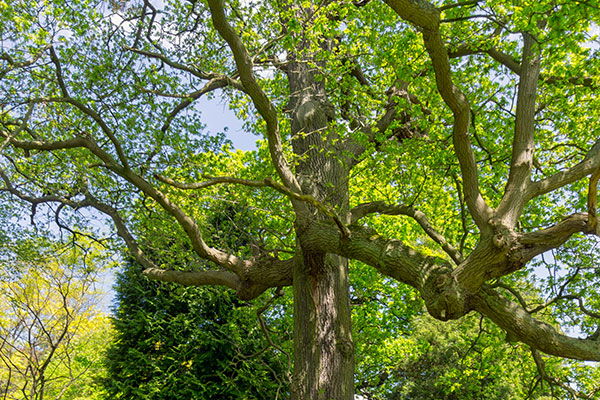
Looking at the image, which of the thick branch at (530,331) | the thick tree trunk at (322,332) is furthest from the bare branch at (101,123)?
the thick branch at (530,331)

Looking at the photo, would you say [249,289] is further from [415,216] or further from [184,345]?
[184,345]

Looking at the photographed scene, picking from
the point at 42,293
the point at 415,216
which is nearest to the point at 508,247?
the point at 415,216

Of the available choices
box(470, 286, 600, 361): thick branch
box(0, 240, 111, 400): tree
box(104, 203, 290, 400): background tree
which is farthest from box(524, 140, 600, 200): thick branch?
box(0, 240, 111, 400): tree

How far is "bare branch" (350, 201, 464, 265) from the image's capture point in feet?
14.5

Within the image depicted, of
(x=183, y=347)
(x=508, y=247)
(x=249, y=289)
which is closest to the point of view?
(x=508, y=247)

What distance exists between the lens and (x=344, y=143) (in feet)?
19.4

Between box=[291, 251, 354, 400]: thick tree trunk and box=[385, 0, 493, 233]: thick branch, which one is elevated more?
box=[385, 0, 493, 233]: thick branch

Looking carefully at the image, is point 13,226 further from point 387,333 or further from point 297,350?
point 387,333

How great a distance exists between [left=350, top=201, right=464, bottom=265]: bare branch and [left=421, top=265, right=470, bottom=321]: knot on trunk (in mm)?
1004

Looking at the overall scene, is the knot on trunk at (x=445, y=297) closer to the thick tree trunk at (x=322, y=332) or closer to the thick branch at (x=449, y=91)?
the thick branch at (x=449, y=91)

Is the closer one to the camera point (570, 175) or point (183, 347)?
point (570, 175)

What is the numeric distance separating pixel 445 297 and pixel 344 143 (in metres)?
3.14

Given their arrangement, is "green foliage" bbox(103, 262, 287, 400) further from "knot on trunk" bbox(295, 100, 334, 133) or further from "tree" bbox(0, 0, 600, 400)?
"knot on trunk" bbox(295, 100, 334, 133)

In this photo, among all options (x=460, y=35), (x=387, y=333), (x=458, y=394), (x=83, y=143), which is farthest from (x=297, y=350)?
(x=458, y=394)
